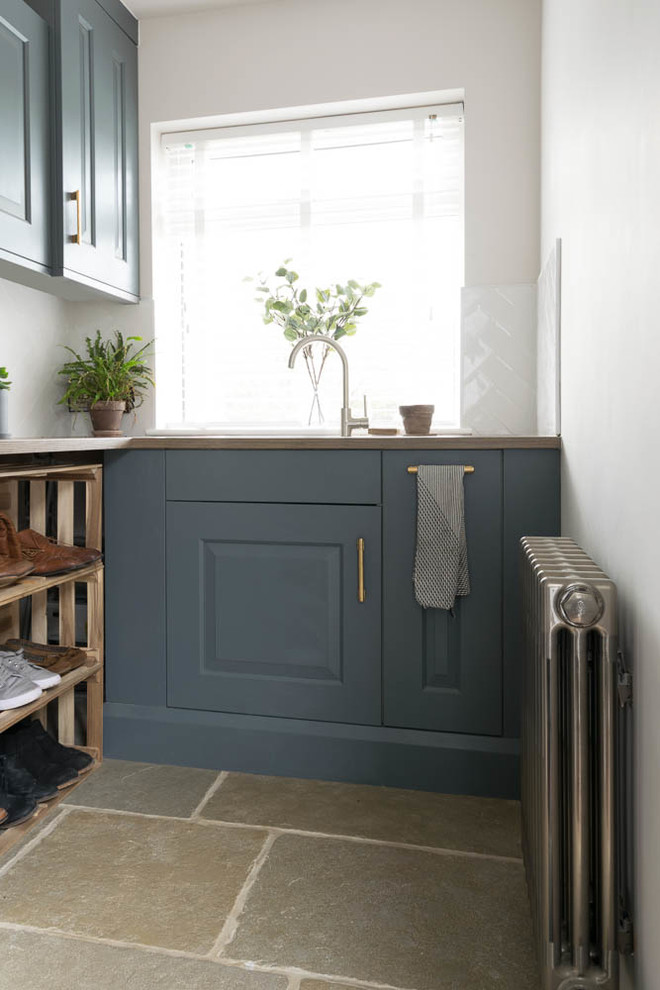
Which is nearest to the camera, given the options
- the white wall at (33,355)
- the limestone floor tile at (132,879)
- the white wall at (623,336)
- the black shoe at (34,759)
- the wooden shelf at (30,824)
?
the white wall at (623,336)

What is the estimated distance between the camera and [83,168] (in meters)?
2.45

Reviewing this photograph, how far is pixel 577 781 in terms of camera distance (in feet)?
3.55

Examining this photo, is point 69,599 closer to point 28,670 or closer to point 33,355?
point 28,670

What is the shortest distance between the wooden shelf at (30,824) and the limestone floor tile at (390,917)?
0.60 metres

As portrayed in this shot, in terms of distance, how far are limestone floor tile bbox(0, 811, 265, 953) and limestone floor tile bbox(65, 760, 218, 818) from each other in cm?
7

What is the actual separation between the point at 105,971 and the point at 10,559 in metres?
0.97

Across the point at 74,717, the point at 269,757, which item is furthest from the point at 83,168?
the point at 269,757

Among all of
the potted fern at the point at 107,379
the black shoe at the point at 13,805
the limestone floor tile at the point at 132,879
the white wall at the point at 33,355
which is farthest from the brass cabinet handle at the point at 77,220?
the limestone floor tile at the point at 132,879

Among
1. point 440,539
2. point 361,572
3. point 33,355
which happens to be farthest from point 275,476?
point 33,355

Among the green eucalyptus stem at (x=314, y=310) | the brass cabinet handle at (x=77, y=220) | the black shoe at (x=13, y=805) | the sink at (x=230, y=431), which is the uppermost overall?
the brass cabinet handle at (x=77, y=220)

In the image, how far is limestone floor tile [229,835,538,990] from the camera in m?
1.35

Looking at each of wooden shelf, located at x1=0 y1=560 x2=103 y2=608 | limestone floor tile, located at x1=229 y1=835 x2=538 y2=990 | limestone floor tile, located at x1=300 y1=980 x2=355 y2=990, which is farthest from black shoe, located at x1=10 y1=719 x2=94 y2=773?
limestone floor tile, located at x1=300 y1=980 x2=355 y2=990

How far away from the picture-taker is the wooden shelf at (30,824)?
68.3 inches

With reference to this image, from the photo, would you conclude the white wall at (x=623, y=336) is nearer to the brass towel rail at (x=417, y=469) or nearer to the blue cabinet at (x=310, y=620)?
the brass towel rail at (x=417, y=469)
